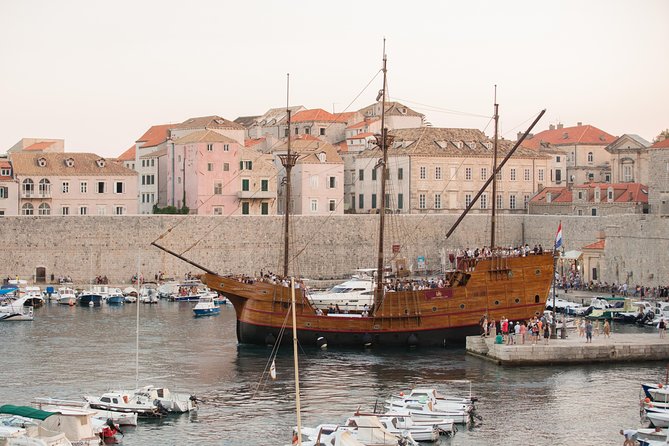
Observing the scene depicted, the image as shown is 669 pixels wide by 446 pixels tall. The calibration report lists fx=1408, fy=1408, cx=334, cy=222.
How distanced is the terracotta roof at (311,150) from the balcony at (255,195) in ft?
10.3

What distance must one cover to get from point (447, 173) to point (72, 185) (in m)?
23.6

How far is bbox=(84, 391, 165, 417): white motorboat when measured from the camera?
36.3 meters

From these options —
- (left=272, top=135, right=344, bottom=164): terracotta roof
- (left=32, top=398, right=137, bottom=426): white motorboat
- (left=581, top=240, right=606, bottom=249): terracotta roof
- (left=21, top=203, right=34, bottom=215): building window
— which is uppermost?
(left=272, top=135, right=344, bottom=164): terracotta roof

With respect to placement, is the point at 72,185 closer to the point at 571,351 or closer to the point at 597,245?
the point at 597,245

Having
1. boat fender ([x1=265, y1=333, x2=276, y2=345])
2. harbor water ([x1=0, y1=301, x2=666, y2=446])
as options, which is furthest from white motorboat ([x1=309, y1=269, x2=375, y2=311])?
boat fender ([x1=265, y1=333, x2=276, y2=345])

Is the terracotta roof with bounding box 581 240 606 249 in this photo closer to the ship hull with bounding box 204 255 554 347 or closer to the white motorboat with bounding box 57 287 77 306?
the ship hull with bounding box 204 255 554 347

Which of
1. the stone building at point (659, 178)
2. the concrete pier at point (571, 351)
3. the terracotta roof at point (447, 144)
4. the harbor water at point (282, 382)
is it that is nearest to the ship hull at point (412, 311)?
the harbor water at point (282, 382)

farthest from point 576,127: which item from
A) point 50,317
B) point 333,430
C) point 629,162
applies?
point 333,430

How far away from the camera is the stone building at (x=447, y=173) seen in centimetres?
8775

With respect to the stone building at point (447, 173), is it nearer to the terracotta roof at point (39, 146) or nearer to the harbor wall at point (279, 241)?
the harbor wall at point (279, 241)

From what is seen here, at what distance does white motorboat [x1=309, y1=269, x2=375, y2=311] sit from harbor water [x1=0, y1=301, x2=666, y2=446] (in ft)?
24.7

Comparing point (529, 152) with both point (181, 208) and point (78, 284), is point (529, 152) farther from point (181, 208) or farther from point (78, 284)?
point (78, 284)

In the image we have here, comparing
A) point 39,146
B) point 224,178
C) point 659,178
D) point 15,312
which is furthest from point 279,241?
point 39,146

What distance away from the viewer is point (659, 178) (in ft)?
234
